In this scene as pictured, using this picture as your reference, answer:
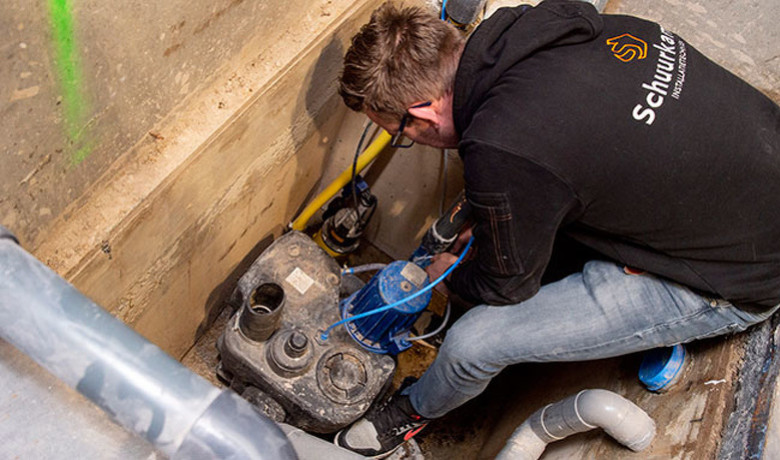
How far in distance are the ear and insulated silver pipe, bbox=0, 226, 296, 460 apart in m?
1.00

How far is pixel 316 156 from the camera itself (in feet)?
7.61

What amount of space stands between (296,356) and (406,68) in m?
0.85

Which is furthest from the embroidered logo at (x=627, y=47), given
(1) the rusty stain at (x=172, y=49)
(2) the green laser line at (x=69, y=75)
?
(2) the green laser line at (x=69, y=75)

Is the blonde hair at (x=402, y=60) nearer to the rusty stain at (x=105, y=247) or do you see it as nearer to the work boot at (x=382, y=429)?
the rusty stain at (x=105, y=247)

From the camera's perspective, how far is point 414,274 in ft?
6.02

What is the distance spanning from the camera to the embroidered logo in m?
1.39

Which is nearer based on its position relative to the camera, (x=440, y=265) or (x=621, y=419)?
(x=621, y=419)

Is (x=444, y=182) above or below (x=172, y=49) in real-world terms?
below

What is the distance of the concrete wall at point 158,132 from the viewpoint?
3.72ft

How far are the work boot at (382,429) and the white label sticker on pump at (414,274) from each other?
419mm

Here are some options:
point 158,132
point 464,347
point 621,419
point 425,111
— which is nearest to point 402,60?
point 425,111

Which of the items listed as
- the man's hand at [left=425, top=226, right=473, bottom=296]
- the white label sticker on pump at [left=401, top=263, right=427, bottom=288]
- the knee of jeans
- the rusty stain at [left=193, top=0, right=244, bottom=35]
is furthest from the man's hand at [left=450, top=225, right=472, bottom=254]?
the rusty stain at [left=193, top=0, right=244, bottom=35]

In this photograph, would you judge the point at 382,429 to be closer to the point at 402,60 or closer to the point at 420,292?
the point at 420,292

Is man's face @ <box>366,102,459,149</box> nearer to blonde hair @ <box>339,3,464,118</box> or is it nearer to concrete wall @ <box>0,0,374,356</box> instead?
blonde hair @ <box>339,3,464,118</box>
